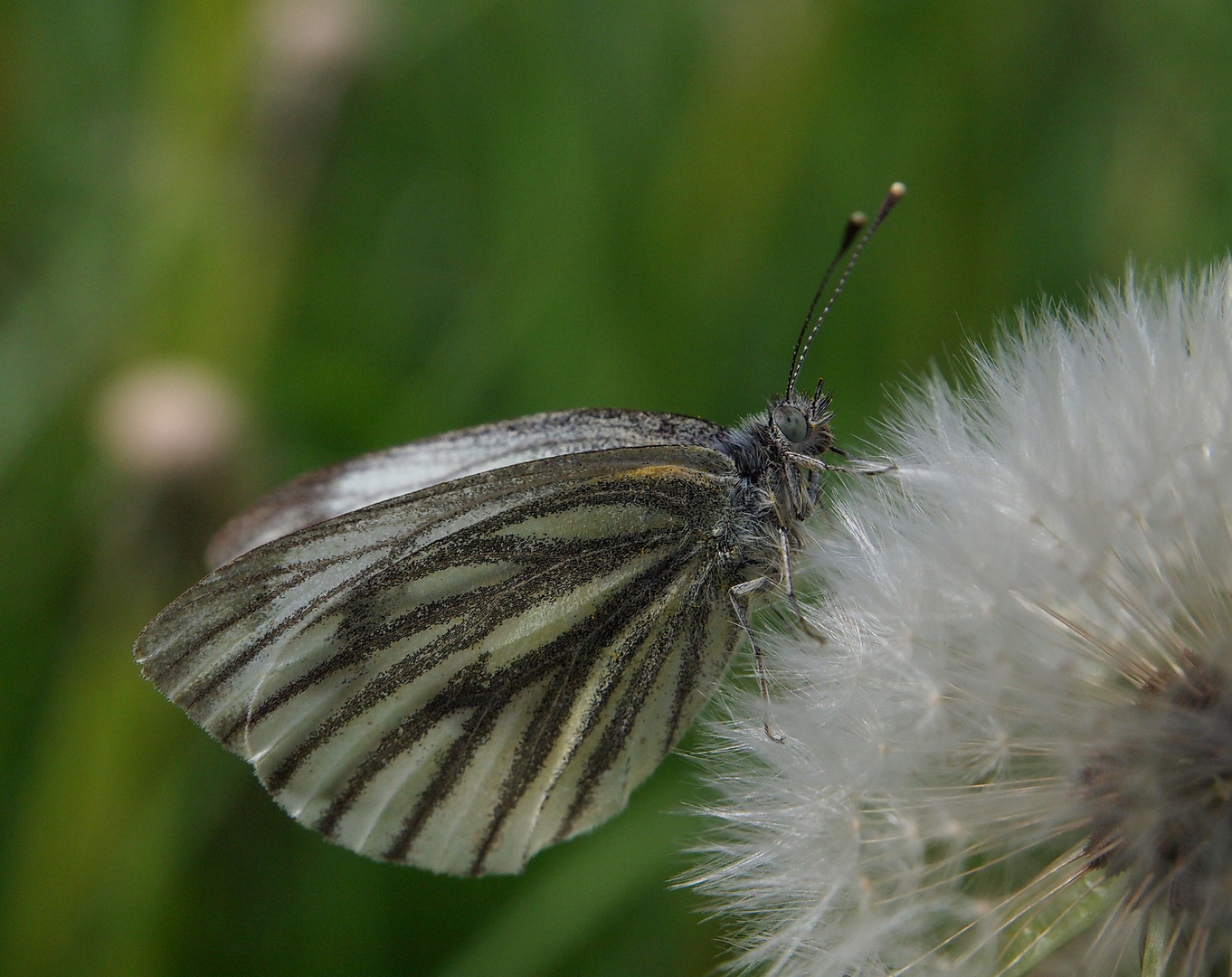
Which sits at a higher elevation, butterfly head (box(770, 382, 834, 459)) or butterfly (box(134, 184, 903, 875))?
butterfly head (box(770, 382, 834, 459))

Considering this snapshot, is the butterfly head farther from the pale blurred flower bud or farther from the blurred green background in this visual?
the pale blurred flower bud

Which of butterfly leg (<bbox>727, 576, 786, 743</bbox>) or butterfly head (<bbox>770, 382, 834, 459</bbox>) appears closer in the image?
butterfly leg (<bbox>727, 576, 786, 743</bbox>)

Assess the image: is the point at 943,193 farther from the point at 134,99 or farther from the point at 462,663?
the point at 134,99

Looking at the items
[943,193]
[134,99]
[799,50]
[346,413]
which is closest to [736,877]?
[346,413]

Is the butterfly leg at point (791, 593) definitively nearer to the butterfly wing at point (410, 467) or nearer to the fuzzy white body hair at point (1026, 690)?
the fuzzy white body hair at point (1026, 690)

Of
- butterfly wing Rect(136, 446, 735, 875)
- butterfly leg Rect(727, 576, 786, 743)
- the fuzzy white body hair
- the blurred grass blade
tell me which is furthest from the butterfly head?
the blurred grass blade

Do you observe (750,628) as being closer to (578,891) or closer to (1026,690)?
(1026,690)
